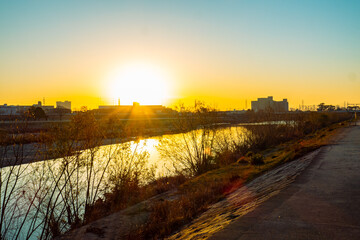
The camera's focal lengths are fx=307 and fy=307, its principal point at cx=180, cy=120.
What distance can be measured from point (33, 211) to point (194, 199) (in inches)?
290

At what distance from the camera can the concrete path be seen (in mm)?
5656

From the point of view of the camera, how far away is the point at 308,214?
6590 millimetres

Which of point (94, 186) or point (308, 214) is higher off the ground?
point (308, 214)

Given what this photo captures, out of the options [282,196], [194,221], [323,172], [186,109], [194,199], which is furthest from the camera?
[186,109]

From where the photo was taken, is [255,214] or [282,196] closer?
[255,214]

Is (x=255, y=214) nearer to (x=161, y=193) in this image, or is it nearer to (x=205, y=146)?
(x=161, y=193)

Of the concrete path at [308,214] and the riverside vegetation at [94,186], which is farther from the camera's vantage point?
the riverside vegetation at [94,186]

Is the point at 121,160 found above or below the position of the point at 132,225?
above

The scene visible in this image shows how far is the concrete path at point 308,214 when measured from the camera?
5.66m

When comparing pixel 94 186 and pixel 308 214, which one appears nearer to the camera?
pixel 308 214

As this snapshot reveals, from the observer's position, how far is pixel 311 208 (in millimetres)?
7008

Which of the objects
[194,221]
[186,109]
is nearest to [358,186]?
[194,221]

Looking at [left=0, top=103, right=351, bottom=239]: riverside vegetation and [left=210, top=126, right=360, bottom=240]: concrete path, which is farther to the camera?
[left=0, top=103, right=351, bottom=239]: riverside vegetation

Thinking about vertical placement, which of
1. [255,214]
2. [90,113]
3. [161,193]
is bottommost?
[161,193]
